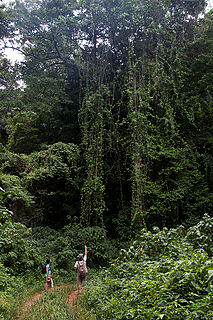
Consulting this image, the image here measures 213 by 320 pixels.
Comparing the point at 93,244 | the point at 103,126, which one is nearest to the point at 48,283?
the point at 93,244

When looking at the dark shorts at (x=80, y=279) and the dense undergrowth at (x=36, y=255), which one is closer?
the dense undergrowth at (x=36, y=255)

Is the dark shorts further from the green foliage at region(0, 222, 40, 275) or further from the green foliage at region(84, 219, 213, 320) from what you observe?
the green foliage at region(0, 222, 40, 275)

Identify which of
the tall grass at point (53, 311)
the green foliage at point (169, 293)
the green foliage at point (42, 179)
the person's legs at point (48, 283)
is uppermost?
the green foliage at point (42, 179)

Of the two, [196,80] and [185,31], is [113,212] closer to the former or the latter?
[196,80]

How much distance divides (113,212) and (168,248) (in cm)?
582

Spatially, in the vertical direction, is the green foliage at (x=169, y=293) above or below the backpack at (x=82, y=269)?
above

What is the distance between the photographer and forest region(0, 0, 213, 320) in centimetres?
791

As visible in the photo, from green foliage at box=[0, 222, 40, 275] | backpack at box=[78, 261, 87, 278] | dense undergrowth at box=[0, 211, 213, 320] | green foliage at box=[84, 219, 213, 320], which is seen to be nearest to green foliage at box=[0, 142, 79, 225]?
green foliage at box=[0, 222, 40, 275]

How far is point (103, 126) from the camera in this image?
905 cm

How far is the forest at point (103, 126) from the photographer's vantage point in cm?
791

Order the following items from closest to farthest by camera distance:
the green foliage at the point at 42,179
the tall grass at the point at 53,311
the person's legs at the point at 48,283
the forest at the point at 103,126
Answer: the tall grass at the point at 53,311
the person's legs at the point at 48,283
the green foliage at the point at 42,179
the forest at the point at 103,126

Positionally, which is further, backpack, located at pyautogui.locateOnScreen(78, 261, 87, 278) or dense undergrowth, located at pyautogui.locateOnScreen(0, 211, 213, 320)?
backpack, located at pyautogui.locateOnScreen(78, 261, 87, 278)

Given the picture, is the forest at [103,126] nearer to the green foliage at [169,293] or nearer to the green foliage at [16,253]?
the green foliage at [16,253]

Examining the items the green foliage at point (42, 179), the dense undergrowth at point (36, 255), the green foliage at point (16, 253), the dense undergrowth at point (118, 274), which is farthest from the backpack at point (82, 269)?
the green foliage at point (42, 179)
